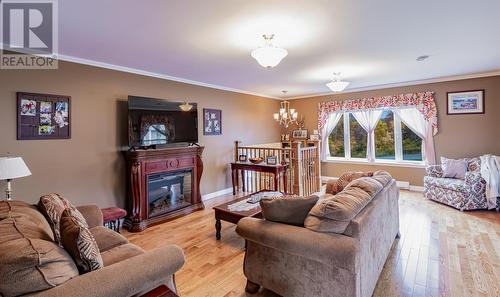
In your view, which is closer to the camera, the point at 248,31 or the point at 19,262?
the point at 19,262

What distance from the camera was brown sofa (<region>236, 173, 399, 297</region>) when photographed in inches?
64.3

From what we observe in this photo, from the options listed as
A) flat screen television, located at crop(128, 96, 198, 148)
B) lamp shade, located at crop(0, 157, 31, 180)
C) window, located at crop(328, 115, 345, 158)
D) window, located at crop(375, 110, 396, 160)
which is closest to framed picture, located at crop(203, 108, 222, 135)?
flat screen television, located at crop(128, 96, 198, 148)

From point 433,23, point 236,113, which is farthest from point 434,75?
point 236,113

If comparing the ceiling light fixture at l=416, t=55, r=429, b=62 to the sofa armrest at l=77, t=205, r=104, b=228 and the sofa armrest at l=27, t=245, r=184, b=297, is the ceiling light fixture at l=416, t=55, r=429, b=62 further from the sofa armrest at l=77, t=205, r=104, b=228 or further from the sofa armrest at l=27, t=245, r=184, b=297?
the sofa armrest at l=77, t=205, r=104, b=228

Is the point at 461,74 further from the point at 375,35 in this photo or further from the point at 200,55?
the point at 200,55

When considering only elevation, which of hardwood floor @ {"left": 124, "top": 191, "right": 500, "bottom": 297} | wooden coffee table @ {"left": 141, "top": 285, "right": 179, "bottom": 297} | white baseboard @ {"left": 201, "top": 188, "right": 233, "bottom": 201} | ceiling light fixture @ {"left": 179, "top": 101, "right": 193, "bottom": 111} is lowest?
hardwood floor @ {"left": 124, "top": 191, "right": 500, "bottom": 297}

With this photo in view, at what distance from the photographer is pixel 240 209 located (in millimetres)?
3119

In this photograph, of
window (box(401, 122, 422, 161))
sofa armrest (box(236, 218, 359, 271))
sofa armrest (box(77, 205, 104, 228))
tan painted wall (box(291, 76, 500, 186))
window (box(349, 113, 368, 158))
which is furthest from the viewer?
window (box(349, 113, 368, 158))

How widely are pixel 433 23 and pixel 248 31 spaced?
6.34 ft

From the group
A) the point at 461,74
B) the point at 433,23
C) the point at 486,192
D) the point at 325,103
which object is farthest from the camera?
the point at 325,103

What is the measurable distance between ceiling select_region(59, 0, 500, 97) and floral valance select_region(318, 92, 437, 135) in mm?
969

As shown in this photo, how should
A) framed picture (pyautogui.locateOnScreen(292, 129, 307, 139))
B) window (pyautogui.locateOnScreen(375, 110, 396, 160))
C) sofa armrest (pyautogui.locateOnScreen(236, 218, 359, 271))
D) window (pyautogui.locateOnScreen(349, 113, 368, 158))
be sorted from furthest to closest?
framed picture (pyautogui.locateOnScreen(292, 129, 307, 139))
window (pyautogui.locateOnScreen(349, 113, 368, 158))
window (pyautogui.locateOnScreen(375, 110, 396, 160))
sofa armrest (pyautogui.locateOnScreen(236, 218, 359, 271))

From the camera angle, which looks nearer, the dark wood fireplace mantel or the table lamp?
the table lamp

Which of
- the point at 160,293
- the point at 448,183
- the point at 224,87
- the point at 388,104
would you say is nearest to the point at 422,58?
the point at 388,104
